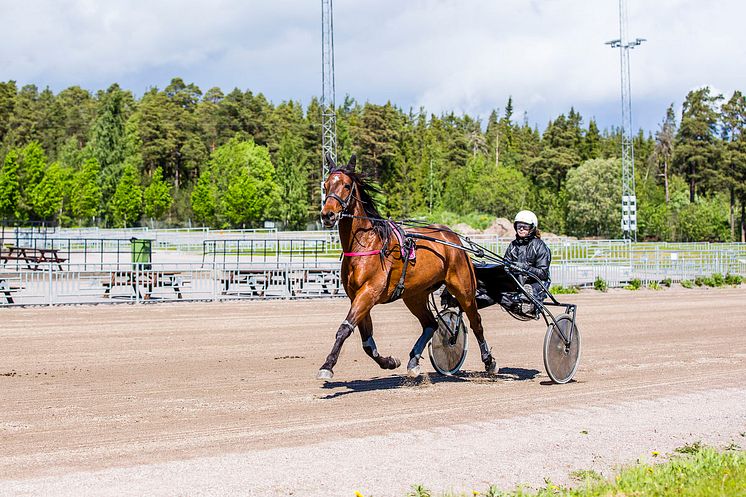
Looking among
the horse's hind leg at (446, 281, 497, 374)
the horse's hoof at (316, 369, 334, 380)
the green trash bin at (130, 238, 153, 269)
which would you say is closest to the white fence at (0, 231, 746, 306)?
the green trash bin at (130, 238, 153, 269)

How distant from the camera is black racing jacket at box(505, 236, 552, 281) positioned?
1020 centimetres

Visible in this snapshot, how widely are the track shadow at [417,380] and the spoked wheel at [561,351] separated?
62 centimetres

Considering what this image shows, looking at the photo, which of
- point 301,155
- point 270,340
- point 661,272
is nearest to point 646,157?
point 301,155

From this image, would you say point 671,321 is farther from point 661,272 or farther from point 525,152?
point 525,152

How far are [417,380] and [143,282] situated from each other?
14.5 m

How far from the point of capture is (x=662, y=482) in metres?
5.39

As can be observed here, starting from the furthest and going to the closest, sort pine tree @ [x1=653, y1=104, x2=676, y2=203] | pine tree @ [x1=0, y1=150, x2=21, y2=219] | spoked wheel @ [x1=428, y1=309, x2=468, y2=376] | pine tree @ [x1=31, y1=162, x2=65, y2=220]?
pine tree @ [x1=653, y1=104, x2=676, y2=203]
pine tree @ [x1=31, y1=162, x2=65, y2=220]
pine tree @ [x1=0, y1=150, x2=21, y2=219]
spoked wheel @ [x1=428, y1=309, x2=468, y2=376]

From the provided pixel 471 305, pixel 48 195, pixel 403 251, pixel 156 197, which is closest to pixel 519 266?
pixel 471 305

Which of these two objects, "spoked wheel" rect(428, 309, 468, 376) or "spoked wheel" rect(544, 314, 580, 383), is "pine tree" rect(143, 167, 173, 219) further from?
"spoked wheel" rect(544, 314, 580, 383)

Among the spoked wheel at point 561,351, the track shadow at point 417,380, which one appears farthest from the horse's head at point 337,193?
the spoked wheel at point 561,351

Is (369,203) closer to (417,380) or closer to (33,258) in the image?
(417,380)

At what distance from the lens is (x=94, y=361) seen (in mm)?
11820

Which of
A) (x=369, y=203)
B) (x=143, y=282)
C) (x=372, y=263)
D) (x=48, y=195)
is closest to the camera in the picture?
(x=372, y=263)

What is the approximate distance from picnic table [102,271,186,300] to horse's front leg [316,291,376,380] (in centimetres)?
1495
